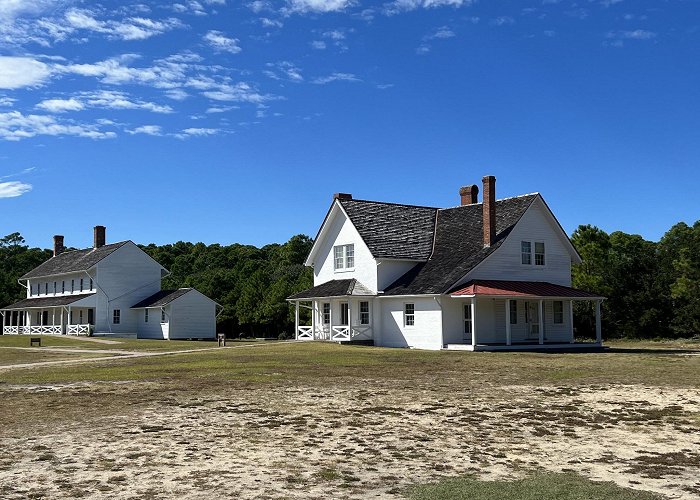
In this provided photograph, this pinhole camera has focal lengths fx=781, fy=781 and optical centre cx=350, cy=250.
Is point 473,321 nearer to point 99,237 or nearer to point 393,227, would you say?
point 393,227

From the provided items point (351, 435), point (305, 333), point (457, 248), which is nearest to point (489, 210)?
point (457, 248)

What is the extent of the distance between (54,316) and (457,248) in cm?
4234

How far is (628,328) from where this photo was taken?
5319 cm

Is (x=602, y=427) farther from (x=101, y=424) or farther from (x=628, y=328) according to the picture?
(x=628, y=328)

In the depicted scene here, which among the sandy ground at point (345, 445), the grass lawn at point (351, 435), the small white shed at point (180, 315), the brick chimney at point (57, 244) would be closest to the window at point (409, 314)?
the grass lawn at point (351, 435)

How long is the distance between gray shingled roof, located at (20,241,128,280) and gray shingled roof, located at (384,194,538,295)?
34.2 meters

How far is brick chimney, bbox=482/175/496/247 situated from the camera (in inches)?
1631

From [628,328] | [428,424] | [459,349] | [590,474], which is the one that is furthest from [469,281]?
[590,474]

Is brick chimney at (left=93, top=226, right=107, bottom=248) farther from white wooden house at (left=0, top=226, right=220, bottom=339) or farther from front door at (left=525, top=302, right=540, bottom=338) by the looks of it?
front door at (left=525, top=302, right=540, bottom=338)

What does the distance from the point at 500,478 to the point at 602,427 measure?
4.26m

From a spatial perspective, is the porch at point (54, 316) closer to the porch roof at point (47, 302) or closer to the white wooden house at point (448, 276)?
the porch roof at point (47, 302)

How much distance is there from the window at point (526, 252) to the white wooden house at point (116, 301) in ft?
102

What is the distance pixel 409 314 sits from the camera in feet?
137

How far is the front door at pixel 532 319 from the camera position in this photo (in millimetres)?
42594
